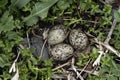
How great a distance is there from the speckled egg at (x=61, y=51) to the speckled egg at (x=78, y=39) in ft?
0.22

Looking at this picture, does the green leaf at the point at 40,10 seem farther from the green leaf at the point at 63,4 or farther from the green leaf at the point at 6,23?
the green leaf at the point at 6,23

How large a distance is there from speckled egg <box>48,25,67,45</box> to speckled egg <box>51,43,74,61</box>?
0.18 feet

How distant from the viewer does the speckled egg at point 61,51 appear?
3412mm

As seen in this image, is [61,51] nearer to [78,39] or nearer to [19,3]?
[78,39]

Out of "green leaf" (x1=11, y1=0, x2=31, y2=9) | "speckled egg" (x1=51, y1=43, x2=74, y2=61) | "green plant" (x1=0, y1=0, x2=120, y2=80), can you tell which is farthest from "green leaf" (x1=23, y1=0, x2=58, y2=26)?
"speckled egg" (x1=51, y1=43, x2=74, y2=61)

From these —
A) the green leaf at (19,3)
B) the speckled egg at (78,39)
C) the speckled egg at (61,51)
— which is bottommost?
the speckled egg at (61,51)

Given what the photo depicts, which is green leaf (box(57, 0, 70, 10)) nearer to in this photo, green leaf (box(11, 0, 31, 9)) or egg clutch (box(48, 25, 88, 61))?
egg clutch (box(48, 25, 88, 61))

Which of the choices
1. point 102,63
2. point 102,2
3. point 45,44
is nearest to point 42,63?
point 45,44

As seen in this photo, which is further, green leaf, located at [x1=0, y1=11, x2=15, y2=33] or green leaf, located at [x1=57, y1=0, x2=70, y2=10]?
green leaf, located at [x1=57, y1=0, x2=70, y2=10]

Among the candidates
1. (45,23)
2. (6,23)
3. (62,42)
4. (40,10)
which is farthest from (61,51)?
(6,23)

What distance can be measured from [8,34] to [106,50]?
108 cm

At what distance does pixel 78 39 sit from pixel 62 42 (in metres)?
0.19

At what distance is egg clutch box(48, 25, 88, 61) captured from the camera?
11.2 feet

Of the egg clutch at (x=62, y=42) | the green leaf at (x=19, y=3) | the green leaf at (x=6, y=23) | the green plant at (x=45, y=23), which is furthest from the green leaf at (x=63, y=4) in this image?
the green leaf at (x=6, y=23)
